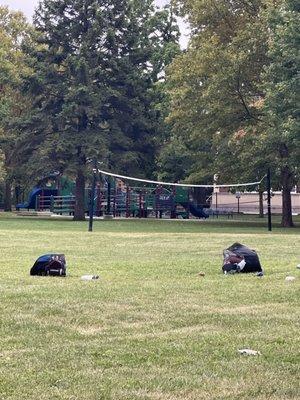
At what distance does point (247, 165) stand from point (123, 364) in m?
26.3

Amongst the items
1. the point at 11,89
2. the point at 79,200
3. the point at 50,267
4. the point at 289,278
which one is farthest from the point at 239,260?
the point at 11,89

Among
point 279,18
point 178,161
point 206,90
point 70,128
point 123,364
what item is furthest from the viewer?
point 178,161

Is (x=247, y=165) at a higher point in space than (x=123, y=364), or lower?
higher

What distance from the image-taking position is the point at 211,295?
857 centimetres

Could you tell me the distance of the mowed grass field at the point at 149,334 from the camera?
Answer: 15.1ft

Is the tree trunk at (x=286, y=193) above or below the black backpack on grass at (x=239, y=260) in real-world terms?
above

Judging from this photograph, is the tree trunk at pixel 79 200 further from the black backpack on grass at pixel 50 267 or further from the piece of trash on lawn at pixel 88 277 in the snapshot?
the piece of trash on lawn at pixel 88 277

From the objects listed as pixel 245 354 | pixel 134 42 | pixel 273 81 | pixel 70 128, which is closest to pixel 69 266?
pixel 245 354

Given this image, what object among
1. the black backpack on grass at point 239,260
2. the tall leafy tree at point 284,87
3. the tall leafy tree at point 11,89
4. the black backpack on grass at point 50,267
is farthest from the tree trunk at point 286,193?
the black backpack on grass at point 50,267

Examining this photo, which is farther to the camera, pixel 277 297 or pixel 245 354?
pixel 277 297

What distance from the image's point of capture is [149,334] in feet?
20.5

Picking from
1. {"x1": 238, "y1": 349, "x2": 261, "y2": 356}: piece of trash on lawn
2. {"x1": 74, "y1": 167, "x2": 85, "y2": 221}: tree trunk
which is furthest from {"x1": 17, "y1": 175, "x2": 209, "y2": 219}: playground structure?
{"x1": 238, "y1": 349, "x2": 261, "y2": 356}: piece of trash on lawn

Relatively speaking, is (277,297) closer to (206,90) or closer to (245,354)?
(245,354)

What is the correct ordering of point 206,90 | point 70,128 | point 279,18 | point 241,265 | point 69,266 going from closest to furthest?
point 241,265
point 69,266
point 279,18
point 206,90
point 70,128
